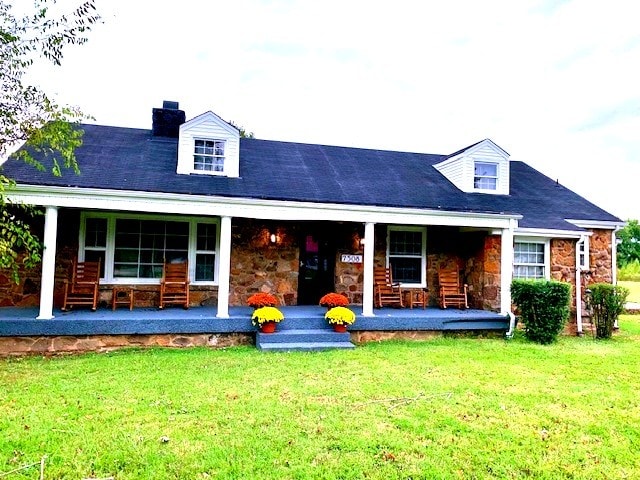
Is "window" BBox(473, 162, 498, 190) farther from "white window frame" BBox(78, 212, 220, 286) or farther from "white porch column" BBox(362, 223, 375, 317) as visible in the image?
"white window frame" BBox(78, 212, 220, 286)

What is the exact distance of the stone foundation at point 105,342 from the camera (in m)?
7.13

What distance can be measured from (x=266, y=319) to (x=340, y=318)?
144 centimetres

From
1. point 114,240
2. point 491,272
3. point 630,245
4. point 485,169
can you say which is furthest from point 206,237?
point 630,245

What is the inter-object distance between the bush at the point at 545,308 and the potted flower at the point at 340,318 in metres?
3.92

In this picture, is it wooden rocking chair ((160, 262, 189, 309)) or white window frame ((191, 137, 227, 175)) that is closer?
wooden rocking chair ((160, 262, 189, 309))

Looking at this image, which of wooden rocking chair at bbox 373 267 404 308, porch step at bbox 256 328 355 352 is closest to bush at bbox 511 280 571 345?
wooden rocking chair at bbox 373 267 404 308

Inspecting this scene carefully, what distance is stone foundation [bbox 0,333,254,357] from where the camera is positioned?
23.4 feet

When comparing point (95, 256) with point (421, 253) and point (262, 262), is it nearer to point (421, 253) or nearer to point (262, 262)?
point (262, 262)

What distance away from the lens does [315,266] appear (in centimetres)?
1065

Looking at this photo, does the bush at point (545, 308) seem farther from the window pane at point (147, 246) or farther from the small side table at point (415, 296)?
the window pane at point (147, 246)

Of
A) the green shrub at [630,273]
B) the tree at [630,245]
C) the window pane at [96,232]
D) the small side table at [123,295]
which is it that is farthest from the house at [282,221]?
the tree at [630,245]

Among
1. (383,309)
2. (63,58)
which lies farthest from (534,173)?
(63,58)

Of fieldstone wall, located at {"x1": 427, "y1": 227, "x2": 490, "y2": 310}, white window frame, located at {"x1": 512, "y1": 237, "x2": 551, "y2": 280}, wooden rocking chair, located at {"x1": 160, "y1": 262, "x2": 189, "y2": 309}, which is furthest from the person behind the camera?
fieldstone wall, located at {"x1": 427, "y1": 227, "x2": 490, "y2": 310}

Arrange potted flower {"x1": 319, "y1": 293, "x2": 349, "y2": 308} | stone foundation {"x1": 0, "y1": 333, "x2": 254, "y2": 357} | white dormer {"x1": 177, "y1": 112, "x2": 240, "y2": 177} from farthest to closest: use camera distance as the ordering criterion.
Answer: white dormer {"x1": 177, "y1": 112, "x2": 240, "y2": 177}
potted flower {"x1": 319, "y1": 293, "x2": 349, "y2": 308}
stone foundation {"x1": 0, "y1": 333, "x2": 254, "y2": 357}
